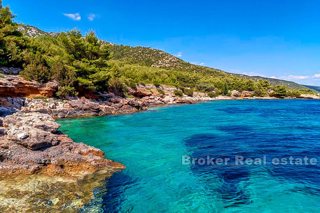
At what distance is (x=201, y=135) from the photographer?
28031 mm

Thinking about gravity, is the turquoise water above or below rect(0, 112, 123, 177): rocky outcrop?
below

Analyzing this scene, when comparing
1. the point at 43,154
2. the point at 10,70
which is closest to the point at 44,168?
the point at 43,154

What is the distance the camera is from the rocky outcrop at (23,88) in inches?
1462

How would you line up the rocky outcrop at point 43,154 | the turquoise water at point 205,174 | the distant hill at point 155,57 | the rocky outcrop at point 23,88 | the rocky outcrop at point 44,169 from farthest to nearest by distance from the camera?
the distant hill at point 155,57 → the rocky outcrop at point 23,88 → the rocky outcrop at point 43,154 → the turquoise water at point 205,174 → the rocky outcrop at point 44,169

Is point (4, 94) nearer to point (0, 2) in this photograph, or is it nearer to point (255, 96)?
point (0, 2)

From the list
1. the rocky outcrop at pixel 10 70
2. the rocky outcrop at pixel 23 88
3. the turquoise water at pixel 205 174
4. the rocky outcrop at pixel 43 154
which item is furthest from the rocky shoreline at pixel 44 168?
the rocky outcrop at pixel 10 70

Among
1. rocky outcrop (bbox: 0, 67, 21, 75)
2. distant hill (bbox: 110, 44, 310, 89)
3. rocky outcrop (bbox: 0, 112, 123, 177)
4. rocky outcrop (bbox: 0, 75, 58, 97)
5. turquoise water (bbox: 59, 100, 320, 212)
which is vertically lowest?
turquoise water (bbox: 59, 100, 320, 212)

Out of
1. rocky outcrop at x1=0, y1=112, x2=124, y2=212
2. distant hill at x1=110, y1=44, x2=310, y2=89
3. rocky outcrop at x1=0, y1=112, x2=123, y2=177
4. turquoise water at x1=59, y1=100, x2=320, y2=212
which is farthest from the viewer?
distant hill at x1=110, y1=44, x2=310, y2=89

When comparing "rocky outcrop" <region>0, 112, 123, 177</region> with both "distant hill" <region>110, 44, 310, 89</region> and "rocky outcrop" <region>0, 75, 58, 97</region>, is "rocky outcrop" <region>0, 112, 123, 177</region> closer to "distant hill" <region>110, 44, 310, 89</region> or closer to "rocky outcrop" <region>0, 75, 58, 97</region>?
"rocky outcrop" <region>0, 75, 58, 97</region>

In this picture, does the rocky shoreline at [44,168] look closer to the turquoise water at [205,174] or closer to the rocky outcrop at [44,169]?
the rocky outcrop at [44,169]

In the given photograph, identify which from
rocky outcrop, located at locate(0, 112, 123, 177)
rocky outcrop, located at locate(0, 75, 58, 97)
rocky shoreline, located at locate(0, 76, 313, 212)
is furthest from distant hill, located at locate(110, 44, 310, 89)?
rocky outcrop, located at locate(0, 112, 123, 177)

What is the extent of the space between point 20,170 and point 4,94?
26.5m

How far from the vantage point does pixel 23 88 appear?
40031 millimetres

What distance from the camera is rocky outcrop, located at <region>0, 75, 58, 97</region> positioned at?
37.1m
